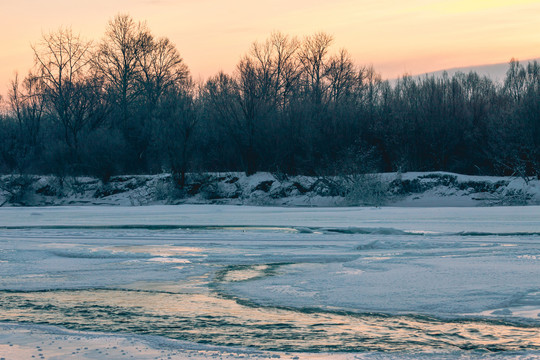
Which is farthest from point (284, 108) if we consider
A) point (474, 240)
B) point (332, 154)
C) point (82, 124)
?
point (474, 240)

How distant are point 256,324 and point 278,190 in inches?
1038

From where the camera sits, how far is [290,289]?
773 cm

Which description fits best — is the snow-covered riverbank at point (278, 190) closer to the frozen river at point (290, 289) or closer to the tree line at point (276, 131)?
the tree line at point (276, 131)

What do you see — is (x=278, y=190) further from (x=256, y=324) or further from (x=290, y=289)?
(x=256, y=324)

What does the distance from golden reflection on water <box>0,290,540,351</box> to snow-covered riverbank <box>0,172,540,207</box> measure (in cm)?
2184

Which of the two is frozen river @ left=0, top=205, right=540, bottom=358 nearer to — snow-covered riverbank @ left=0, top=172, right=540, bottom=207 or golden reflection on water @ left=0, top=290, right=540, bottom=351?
golden reflection on water @ left=0, top=290, right=540, bottom=351

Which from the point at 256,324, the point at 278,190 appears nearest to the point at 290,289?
the point at 256,324

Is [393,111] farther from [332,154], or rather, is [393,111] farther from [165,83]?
[165,83]

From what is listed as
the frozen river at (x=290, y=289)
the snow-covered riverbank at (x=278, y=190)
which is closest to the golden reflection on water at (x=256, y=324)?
the frozen river at (x=290, y=289)

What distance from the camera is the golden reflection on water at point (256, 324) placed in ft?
17.4

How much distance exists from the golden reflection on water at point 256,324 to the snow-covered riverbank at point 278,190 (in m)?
21.8

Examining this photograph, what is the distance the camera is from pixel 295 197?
31609 millimetres

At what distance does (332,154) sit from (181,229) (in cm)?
1736

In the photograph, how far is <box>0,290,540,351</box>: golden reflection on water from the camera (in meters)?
5.31
